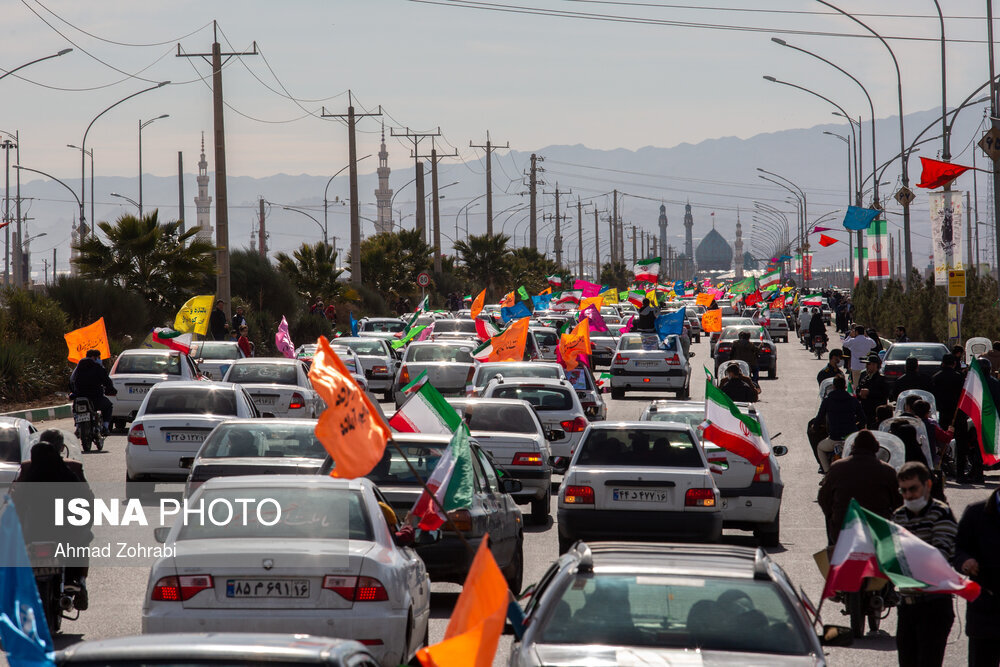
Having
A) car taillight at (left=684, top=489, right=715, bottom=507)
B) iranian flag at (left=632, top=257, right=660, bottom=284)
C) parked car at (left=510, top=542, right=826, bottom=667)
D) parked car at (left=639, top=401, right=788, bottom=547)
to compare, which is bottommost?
parked car at (left=639, top=401, right=788, bottom=547)

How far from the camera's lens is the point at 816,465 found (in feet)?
75.1

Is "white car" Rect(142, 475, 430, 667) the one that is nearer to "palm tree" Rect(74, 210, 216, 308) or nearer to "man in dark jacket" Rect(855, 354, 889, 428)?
"man in dark jacket" Rect(855, 354, 889, 428)

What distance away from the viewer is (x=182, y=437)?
60.1 feet

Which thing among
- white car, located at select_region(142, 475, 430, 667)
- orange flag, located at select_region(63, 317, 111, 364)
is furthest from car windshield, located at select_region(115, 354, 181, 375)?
white car, located at select_region(142, 475, 430, 667)

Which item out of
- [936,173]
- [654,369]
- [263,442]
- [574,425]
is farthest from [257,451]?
[654,369]

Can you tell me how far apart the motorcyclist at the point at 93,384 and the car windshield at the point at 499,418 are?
326 inches

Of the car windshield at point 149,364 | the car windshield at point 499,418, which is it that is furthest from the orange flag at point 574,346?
the car windshield at point 499,418

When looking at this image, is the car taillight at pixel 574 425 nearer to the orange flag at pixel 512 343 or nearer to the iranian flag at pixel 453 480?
the orange flag at pixel 512 343

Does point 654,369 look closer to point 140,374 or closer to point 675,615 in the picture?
point 140,374

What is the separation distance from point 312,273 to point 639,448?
43079mm

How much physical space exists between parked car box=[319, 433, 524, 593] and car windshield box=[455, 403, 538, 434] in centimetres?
426

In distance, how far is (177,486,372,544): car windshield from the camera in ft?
27.8

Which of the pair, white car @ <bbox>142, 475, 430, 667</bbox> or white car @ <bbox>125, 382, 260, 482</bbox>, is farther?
white car @ <bbox>125, 382, 260, 482</bbox>

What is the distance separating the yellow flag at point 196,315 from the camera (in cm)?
3044
